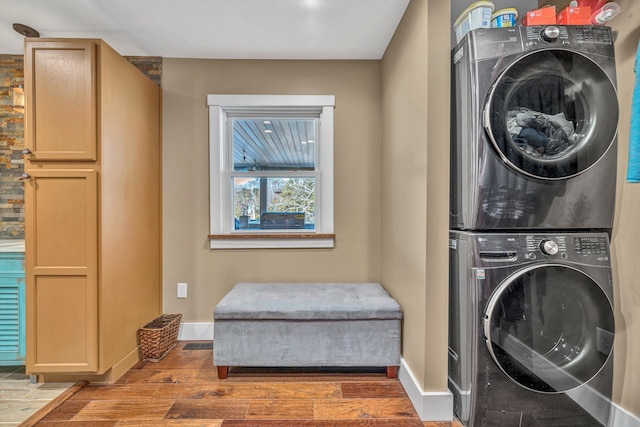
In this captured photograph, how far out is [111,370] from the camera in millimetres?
1993

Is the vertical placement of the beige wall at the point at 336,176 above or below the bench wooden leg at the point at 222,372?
above

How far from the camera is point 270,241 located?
2627 millimetres

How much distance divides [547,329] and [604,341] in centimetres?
26

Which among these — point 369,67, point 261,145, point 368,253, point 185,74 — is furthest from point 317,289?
point 185,74

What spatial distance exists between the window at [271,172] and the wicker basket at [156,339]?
71 cm

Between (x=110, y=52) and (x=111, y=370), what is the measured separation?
2.02 metres

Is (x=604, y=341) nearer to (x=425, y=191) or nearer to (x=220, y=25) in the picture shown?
(x=425, y=191)

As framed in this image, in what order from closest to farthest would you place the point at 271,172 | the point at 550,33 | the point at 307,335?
the point at 550,33 < the point at 307,335 < the point at 271,172

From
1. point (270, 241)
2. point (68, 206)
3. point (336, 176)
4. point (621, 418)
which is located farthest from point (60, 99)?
point (621, 418)

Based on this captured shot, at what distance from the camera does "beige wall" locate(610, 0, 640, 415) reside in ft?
4.73

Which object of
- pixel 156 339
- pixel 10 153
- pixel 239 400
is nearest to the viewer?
pixel 239 400

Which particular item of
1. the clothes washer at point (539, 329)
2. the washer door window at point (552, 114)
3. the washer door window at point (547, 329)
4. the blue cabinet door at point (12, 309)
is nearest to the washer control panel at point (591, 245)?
the clothes washer at point (539, 329)

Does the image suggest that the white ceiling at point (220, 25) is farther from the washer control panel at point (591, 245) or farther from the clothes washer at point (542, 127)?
the washer control panel at point (591, 245)

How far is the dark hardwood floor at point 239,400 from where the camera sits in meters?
1.65
